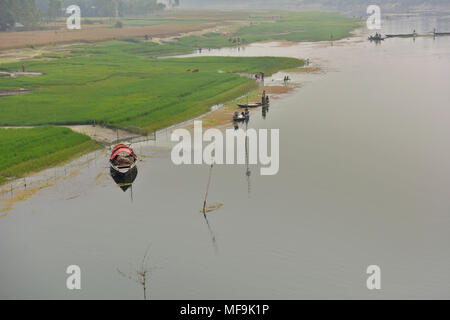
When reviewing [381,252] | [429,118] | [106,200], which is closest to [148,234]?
[106,200]

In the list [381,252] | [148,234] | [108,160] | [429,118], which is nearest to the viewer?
[381,252]

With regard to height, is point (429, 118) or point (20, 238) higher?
point (429, 118)

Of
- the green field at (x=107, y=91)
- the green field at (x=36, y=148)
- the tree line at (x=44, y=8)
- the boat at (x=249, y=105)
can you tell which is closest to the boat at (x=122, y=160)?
the green field at (x=36, y=148)

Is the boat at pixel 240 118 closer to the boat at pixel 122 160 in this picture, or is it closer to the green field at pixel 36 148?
the green field at pixel 36 148

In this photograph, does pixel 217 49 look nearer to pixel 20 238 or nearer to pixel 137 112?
pixel 137 112

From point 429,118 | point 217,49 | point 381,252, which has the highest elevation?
point 217,49

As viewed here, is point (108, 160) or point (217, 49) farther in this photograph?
point (217, 49)

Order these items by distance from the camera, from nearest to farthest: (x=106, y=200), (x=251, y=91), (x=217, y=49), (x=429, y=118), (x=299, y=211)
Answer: (x=299, y=211) < (x=106, y=200) < (x=429, y=118) < (x=251, y=91) < (x=217, y=49)
